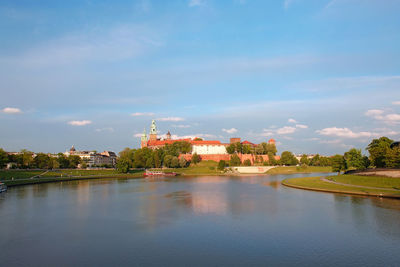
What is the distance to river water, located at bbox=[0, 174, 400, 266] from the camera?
12.9 metres

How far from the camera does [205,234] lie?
664 inches

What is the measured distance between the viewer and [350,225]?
18.3 m

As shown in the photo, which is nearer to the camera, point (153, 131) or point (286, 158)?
point (286, 158)

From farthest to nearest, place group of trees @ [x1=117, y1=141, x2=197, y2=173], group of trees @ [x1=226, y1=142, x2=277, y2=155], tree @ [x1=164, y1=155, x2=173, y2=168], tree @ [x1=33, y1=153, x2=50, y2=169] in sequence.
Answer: group of trees @ [x1=226, y1=142, x2=277, y2=155] < group of trees @ [x1=117, y1=141, x2=197, y2=173] < tree @ [x1=164, y1=155, x2=173, y2=168] < tree @ [x1=33, y1=153, x2=50, y2=169]

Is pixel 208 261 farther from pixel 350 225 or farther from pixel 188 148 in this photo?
pixel 188 148

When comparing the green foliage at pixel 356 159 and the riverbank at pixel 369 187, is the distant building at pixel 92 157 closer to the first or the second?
the green foliage at pixel 356 159

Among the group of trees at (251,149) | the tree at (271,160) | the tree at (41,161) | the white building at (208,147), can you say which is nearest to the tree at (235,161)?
the group of trees at (251,149)

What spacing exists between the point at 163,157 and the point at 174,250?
87.7m

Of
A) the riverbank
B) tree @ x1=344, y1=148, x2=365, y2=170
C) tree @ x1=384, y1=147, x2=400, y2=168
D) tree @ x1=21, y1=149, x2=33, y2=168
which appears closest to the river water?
the riverbank

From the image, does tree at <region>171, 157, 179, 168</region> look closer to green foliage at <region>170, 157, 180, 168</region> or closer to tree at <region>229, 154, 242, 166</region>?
green foliage at <region>170, 157, 180, 168</region>

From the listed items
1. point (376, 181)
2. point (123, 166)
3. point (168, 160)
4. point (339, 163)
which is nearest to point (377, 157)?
point (339, 163)

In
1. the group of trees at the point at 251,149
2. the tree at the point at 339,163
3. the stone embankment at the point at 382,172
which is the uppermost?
the group of trees at the point at 251,149

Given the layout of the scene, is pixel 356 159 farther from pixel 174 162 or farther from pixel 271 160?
pixel 174 162

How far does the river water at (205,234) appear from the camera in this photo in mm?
12875
